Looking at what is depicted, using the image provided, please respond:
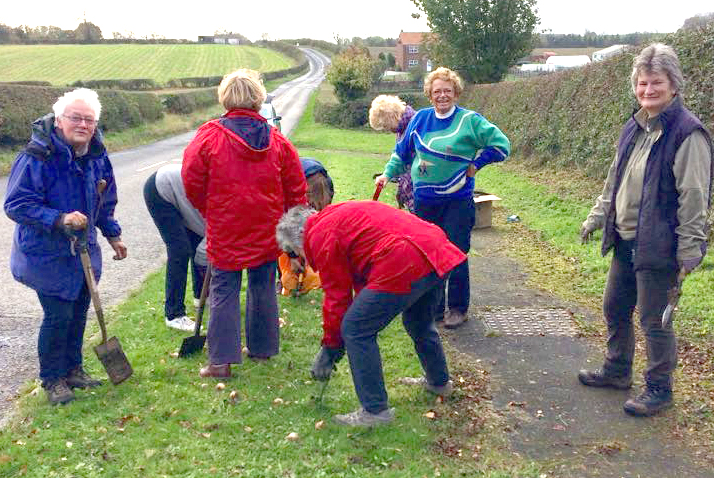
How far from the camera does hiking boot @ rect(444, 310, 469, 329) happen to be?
5949 millimetres

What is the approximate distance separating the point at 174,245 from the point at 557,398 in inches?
128

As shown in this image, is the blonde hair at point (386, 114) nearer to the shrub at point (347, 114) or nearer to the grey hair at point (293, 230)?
the grey hair at point (293, 230)

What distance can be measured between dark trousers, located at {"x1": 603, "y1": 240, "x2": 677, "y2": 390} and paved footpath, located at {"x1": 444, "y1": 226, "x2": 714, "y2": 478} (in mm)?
237

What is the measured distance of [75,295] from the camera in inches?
173

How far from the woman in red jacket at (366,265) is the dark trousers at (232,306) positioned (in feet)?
3.44

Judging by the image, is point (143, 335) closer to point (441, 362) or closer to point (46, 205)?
point (46, 205)

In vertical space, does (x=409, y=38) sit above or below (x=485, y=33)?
above

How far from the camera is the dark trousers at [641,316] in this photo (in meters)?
4.05

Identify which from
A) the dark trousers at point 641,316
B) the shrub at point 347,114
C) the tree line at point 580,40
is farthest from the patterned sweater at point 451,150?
the tree line at point 580,40

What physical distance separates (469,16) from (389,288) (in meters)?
33.2

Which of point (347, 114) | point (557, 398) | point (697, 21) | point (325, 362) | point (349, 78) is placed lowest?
point (347, 114)

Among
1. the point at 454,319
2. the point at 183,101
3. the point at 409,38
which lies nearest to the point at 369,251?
the point at 454,319

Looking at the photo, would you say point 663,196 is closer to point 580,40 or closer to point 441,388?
point 441,388

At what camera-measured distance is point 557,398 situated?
454cm
